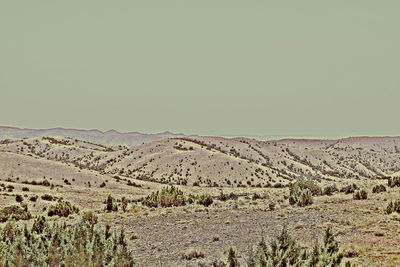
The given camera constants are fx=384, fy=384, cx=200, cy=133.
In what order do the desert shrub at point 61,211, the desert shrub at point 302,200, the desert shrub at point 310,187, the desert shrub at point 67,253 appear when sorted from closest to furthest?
the desert shrub at point 67,253, the desert shrub at point 302,200, the desert shrub at point 61,211, the desert shrub at point 310,187

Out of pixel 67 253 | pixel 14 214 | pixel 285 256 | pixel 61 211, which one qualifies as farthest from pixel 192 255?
pixel 14 214

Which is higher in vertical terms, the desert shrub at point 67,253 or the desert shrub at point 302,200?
the desert shrub at point 302,200

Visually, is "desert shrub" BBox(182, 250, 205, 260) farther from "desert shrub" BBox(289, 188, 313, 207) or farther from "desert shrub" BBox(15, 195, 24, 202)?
"desert shrub" BBox(15, 195, 24, 202)

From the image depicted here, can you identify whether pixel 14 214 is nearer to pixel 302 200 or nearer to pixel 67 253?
pixel 67 253

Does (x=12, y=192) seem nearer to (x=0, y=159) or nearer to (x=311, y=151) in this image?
(x=0, y=159)

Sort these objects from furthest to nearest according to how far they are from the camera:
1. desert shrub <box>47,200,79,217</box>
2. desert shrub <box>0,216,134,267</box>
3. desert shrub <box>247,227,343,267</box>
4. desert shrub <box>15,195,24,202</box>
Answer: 1. desert shrub <box>15,195,24,202</box>
2. desert shrub <box>47,200,79,217</box>
3. desert shrub <box>0,216,134,267</box>
4. desert shrub <box>247,227,343,267</box>

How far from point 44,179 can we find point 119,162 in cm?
2944

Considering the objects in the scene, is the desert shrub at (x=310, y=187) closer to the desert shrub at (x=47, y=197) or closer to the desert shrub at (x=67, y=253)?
the desert shrub at (x=47, y=197)

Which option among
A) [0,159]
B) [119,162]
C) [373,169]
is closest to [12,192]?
[0,159]

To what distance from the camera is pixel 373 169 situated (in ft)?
308

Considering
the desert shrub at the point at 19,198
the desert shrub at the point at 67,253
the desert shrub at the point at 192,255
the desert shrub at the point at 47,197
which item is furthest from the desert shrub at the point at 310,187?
the desert shrub at the point at 67,253

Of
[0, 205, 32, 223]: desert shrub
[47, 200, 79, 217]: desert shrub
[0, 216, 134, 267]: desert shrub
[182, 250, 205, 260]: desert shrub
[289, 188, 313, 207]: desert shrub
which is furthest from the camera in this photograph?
[47, 200, 79, 217]: desert shrub

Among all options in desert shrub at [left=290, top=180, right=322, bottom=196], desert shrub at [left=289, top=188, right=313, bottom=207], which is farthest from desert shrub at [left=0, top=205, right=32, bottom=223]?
desert shrub at [left=290, top=180, right=322, bottom=196]

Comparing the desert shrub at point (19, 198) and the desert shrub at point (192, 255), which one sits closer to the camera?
the desert shrub at point (192, 255)
